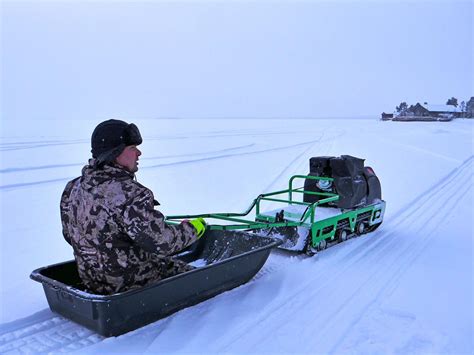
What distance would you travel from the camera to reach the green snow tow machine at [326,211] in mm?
4844

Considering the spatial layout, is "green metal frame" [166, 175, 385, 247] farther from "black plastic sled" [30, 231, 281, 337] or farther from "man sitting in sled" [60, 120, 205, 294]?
"man sitting in sled" [60, 120, 205, 294]

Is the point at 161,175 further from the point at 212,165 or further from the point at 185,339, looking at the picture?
the point at 185,339

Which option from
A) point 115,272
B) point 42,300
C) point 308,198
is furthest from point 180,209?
point 115,272

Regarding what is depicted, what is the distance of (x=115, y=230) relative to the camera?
3016 mm

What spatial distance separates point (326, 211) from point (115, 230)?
303cm

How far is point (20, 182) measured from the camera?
9.34 metres

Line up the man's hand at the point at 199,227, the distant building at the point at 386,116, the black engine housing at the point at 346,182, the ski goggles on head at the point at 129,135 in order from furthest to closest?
the distant building at the point at 386,116
the black engine housing at the point at 346,182
the man's hand at the point at 199,227
the ski goggles on head at the point at 129,135

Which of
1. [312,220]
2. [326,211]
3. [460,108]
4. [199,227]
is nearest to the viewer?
[199,227]

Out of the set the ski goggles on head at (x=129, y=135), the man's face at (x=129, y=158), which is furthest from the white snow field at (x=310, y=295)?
the ski goggles on head at (x=129, y=135)

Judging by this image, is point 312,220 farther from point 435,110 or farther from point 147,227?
point 435,110

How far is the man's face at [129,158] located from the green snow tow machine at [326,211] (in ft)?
5.49

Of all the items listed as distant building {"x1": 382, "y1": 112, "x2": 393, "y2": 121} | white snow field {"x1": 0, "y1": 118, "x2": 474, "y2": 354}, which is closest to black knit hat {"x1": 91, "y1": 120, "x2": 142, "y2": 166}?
white snow field {"x1": 0, "y1": 118, "x2": 474, "y2": 354}

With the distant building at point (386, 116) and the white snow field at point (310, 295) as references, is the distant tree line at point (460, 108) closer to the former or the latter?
the distant building at point (386, 116)

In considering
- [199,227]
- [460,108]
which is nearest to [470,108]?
[460,108]
